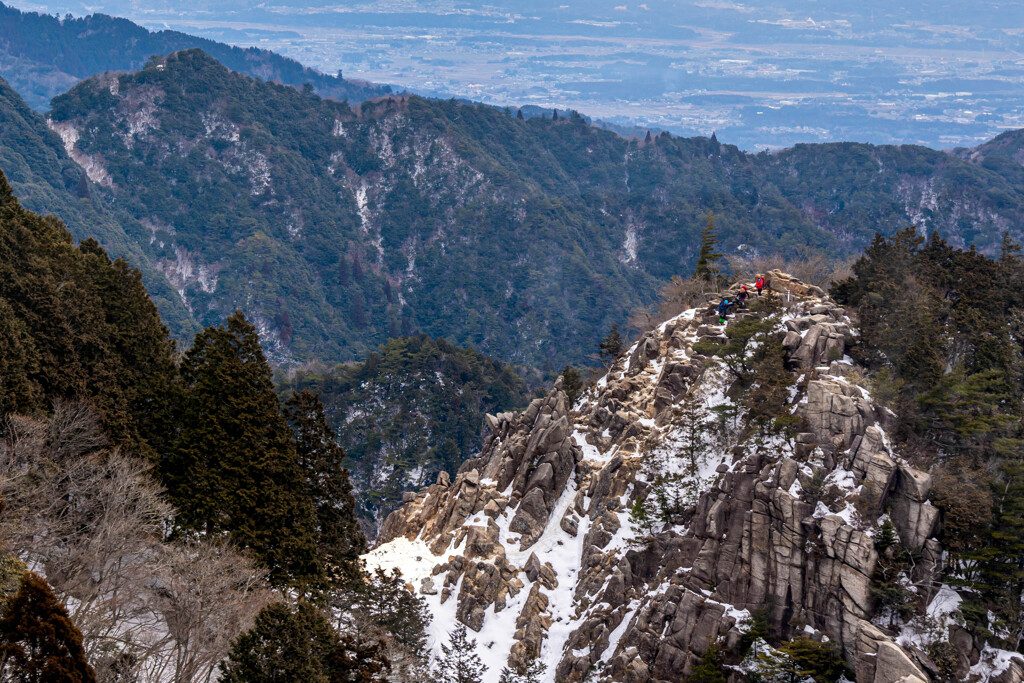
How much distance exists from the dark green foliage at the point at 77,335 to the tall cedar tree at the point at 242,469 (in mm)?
2825

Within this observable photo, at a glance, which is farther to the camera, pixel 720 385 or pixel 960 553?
pixel 720 385

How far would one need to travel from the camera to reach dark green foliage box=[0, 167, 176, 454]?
38.8m

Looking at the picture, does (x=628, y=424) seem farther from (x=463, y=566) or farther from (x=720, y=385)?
(x=463, y=566)

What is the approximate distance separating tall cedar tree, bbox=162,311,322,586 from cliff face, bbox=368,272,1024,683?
10.4 metres

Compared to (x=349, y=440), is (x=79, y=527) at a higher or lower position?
higher

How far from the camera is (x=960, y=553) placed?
122 ft

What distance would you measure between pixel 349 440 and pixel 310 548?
287ft

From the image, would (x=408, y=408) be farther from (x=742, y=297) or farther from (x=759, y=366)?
(x=759, y=366)

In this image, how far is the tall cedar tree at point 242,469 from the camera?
38.7 metres

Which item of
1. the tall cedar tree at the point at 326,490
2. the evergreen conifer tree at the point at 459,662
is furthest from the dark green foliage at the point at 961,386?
the tall cedar tree at the point at 326,490

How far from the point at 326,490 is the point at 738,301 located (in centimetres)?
2864

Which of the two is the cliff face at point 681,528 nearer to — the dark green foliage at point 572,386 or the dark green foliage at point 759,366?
the dark green foliage at point 759,366

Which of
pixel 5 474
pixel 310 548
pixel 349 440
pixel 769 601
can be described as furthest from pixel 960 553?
pixel 349 440

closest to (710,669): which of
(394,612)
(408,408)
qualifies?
(394,612)
